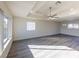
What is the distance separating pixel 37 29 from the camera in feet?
36.1

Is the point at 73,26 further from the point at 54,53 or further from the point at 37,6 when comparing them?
the point at 54,53

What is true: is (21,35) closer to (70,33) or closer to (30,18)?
(30,18)

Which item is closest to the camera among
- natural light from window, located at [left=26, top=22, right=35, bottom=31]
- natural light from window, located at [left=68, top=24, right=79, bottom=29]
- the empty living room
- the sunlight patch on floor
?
the sunlight patch on floor

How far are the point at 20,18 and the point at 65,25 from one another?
336 inches

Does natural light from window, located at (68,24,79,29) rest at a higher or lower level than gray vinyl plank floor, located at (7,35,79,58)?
higher

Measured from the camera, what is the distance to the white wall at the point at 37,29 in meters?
8.65

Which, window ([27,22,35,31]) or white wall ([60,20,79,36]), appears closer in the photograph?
window ([27,22,35,31])

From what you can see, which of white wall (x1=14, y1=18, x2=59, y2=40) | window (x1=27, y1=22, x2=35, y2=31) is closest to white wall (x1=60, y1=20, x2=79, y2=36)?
white wall (x1=14, y1=18, x2=59, y2=40)

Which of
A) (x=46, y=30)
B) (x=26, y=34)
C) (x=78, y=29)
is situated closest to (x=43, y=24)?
(x=46, y=30)

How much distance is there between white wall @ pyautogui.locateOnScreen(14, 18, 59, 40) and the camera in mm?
8648

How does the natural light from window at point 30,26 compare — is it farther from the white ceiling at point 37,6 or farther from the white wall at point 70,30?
the white wall at point 70,30

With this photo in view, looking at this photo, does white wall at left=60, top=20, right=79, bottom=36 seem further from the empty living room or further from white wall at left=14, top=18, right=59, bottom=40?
white wall at left=14, top=18, right=59, bottom=40

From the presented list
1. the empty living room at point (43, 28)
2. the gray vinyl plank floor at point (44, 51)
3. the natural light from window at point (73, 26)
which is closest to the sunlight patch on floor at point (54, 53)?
the gray vinyl plank floor at point (44, 51)

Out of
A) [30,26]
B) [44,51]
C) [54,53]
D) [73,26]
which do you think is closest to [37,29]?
[30,26]
